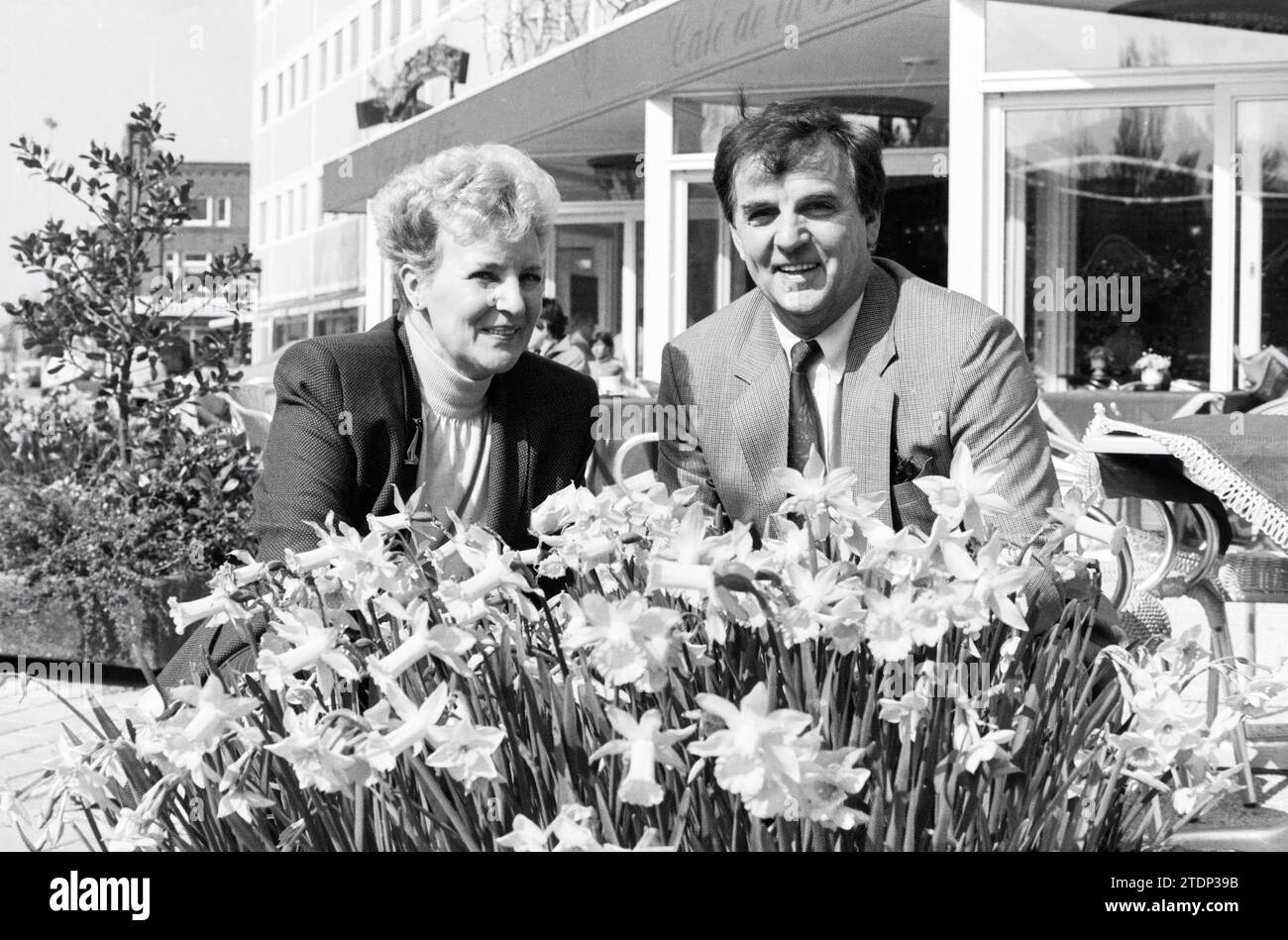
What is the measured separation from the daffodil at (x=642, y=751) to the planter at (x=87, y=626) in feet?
15.2

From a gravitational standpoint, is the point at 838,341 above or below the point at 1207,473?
above

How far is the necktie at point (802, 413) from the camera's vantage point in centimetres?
254

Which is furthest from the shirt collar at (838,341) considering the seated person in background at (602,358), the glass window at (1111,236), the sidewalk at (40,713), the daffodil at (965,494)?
the seated person in background at (602,358)

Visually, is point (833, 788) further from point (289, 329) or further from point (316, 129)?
point (316, 129)

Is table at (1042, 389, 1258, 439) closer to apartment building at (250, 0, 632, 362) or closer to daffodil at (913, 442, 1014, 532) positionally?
daffodil at (913, 442, 1014, 532)

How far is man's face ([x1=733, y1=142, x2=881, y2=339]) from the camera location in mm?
2547

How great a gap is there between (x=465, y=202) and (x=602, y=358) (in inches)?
389

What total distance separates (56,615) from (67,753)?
4544 millimetres

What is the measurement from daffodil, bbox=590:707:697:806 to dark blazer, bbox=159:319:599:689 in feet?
4.13

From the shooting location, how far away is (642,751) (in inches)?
41.1

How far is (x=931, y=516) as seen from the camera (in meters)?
2.46

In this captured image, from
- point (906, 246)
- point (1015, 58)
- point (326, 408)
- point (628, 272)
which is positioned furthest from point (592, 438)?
point (628, 272)

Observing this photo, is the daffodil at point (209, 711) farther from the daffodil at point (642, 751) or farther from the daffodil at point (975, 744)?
the daffodil at point (975, 744)

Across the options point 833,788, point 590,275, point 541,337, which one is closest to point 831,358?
point 833,788
